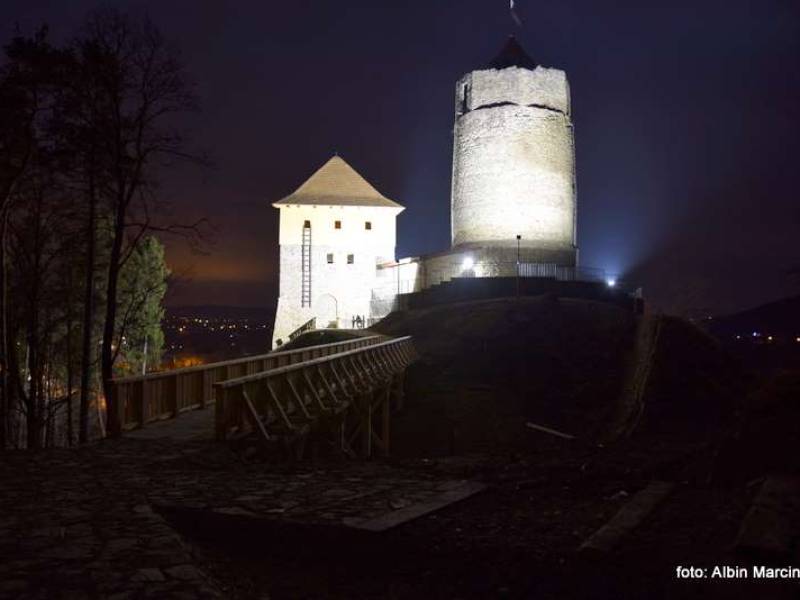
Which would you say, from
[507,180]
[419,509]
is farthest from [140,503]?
[507,180]

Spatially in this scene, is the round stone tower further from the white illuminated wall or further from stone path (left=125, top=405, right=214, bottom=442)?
stone path (left=125, top=405, right=214, bottom=442)

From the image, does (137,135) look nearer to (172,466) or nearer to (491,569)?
(172,466)

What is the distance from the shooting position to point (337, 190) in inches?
1944

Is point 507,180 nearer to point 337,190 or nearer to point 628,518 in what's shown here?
point 337,190

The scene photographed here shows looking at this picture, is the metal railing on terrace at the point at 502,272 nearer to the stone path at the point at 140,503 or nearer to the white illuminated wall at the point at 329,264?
the white illuminated wall at the point at 329,264

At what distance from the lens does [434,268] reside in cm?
4088

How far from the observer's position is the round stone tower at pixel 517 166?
3878 centimetres

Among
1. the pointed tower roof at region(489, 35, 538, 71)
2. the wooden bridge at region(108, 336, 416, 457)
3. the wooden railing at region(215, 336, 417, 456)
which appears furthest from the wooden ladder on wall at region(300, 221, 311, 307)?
the wooden bridge at region(108, 336, 416, 457)

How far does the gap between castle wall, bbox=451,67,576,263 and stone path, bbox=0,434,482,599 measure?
1228 inches

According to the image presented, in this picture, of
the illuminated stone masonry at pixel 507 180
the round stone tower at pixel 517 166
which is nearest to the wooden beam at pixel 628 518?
the illuminated stone masonry at pixel 507 180

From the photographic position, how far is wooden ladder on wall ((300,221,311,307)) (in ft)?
157

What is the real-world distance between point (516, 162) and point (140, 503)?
35.2 m

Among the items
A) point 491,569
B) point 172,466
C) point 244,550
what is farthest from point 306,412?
point 491,569

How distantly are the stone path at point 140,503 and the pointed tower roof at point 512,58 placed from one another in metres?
36.1
